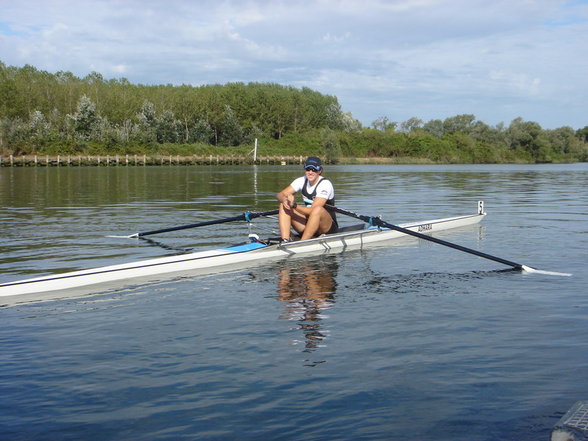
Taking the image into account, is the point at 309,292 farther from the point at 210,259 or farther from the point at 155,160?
the point at 155,160

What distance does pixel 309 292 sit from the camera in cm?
836

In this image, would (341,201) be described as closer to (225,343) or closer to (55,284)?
(55,284)

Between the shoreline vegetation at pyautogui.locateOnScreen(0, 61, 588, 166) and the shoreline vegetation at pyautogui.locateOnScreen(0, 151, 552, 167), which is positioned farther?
the shoreline vegetation at pyautogui.locateOnScreen(0, 61, 588, 166)

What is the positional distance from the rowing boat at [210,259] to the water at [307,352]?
1.15 ft

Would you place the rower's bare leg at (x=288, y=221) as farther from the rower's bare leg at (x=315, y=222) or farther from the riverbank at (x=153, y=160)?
the riverbank at (x=153, y=160)

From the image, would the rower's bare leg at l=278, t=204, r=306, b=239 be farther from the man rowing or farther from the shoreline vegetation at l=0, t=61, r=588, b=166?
the shoreline vegetation at l=0, t=61, r=588, b=166

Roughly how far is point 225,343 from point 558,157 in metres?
124

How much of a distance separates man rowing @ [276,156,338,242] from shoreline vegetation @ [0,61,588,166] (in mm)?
65325

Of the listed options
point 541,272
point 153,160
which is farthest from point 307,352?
point 153,160

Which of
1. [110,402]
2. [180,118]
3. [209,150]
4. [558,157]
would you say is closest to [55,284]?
[110,402]

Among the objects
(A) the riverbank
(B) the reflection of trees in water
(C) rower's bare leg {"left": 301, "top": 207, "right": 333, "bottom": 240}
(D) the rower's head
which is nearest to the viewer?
(B) the reflection of trees in water

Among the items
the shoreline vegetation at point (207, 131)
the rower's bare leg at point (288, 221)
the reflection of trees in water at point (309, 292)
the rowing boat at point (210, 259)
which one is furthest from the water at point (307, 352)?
the shoreline vegetation at point (207, 131)

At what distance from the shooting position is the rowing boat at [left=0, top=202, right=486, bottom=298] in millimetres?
8109

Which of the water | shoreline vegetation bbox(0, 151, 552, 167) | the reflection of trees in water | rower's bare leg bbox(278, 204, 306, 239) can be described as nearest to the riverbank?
shoreline vegetation bbox(0, 151, 552, 167)
